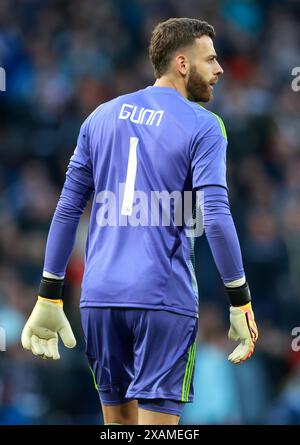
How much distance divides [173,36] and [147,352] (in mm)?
1451

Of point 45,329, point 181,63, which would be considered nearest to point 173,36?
point 181,63

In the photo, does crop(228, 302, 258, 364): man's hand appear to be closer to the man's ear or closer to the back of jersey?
the back of jersey

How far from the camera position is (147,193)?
4.64 m

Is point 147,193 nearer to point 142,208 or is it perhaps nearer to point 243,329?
point 142,208

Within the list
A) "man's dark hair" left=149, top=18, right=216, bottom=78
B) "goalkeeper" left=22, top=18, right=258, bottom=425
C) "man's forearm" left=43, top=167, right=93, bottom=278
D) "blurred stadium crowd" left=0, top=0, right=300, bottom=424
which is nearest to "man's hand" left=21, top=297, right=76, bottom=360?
"goalkeeper" left=22, top=18, right=258, bottom=425

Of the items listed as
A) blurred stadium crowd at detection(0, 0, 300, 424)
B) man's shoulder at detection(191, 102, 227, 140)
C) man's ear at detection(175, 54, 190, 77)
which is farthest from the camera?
blurred stadium crowd at detection(0, 0, 300, 424)

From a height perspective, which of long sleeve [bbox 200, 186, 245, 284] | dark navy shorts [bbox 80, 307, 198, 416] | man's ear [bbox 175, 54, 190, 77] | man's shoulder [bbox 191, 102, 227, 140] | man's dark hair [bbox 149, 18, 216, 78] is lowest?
dark navy shorts [bbox 80, 307, 198, 416]

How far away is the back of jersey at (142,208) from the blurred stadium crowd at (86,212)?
3.93m

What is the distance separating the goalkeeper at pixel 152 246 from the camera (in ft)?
15.0

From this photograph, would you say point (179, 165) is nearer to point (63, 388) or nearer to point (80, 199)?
point (80, 199)

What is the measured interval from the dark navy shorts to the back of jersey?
57mm

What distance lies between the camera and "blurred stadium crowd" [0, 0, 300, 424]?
28.5 ft

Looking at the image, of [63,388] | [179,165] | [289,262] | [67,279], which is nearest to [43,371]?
[63,388]

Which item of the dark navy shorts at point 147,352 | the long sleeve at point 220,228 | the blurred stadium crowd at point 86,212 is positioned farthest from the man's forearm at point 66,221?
the blurred stadium crowd at point 86,212
